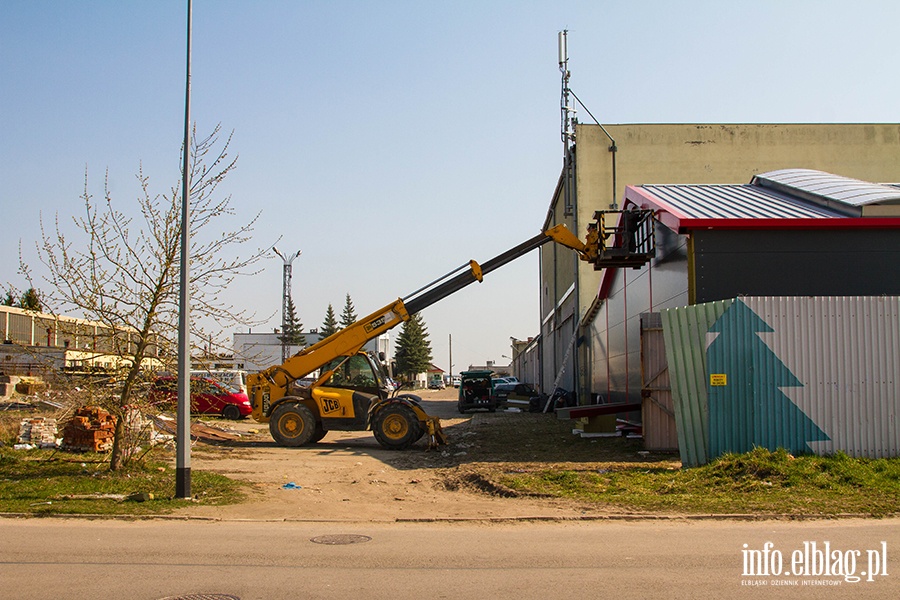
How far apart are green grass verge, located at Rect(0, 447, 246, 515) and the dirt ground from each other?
0.55 meters

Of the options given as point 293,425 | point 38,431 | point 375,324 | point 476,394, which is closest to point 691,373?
point 375,324

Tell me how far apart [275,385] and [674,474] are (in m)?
11.1

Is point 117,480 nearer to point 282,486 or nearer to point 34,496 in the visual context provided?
point 34,496

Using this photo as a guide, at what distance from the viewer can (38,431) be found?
58.0 ft

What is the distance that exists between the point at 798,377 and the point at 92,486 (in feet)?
37.3

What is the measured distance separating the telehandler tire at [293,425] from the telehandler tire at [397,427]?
1.75 metres

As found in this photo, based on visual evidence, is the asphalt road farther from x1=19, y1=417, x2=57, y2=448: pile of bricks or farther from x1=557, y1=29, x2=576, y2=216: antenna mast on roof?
x1=557, y1=29, x2=576, y2=216: antenna mast on roof

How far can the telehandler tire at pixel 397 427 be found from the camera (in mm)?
19062

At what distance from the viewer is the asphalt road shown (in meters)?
6.57

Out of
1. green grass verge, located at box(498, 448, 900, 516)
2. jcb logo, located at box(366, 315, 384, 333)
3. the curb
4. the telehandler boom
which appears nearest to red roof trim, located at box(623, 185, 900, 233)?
the telehandler boom

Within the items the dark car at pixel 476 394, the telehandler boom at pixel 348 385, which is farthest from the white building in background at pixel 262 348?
the dark car at pixel 476 394

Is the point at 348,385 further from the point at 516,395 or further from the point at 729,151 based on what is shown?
the point at 729,151

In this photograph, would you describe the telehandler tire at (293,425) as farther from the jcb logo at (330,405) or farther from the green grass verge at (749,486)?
the green grass verge at (749,486)

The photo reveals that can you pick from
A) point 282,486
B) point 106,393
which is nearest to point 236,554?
point 282,486
